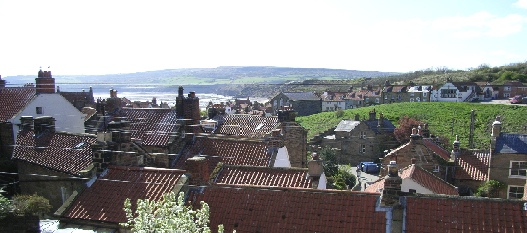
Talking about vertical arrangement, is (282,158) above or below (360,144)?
above

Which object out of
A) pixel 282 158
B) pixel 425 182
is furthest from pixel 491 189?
pixel 282 158

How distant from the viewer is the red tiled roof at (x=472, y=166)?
2859cm

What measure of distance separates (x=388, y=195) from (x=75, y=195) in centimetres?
1046

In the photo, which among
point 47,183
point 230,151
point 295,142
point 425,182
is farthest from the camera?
point 295,142

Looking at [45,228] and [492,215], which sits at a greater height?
[492,215]

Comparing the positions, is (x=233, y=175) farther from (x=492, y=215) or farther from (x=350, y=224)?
(x=492, y=215)

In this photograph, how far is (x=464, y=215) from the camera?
11273 mm

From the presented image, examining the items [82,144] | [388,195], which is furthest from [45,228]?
[388,195]

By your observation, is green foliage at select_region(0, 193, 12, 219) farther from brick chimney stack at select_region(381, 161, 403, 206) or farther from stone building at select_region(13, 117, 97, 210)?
brick chimney stack at select_region(381, 161, 403, 206)

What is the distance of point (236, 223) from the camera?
1237 centimetres

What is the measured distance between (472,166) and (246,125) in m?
16.5

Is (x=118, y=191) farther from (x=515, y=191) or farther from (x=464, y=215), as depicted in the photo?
(x=515, y=191)

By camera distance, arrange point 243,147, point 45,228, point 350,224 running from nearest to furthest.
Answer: point 350,224, point 45,228, point 243,147

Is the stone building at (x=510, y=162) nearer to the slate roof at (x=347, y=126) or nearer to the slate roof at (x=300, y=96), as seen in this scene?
the slate roof at (x=347, y=126)
